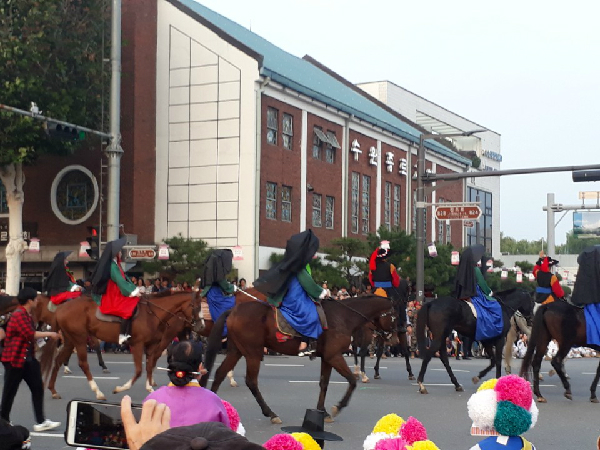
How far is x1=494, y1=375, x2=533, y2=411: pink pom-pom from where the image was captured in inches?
203

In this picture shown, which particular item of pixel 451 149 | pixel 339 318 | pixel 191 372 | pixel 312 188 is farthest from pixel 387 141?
pixel 191 372

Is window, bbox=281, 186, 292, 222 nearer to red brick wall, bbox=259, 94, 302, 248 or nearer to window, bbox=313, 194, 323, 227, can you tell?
red brick wall, bbox=259, 94, 302, 248

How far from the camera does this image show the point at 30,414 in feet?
45.5

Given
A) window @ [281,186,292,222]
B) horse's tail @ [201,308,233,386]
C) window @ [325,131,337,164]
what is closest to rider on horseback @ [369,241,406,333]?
horse's tail @ [201,308,233,386]

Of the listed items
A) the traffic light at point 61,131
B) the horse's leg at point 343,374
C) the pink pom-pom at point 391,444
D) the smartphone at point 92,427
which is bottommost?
the horse's leg at point 343,374

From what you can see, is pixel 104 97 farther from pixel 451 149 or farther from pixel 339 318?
pixel 451 149

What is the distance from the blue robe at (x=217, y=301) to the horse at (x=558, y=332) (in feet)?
18.5

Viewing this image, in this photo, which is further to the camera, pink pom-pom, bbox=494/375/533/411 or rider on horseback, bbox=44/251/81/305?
rider on horseback, bbox=44/251/81/305

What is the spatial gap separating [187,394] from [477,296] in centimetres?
1347

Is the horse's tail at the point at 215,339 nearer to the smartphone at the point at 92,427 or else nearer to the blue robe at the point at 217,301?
the blue robe at the point at 217,301

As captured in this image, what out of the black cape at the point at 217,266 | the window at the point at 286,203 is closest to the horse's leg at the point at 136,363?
the black cape at the point at 217,266

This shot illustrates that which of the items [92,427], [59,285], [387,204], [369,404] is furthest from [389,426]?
[387,204]

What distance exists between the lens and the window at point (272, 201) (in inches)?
1496

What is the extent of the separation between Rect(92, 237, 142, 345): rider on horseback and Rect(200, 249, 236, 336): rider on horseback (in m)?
1.81
